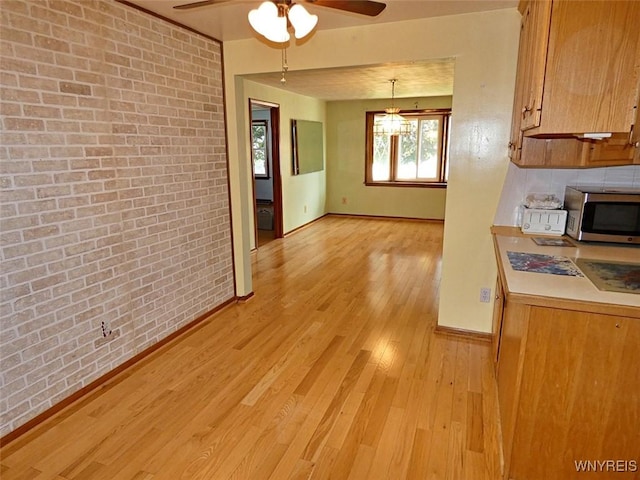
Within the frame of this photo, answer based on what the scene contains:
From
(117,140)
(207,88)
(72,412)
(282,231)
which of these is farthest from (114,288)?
(282,231)

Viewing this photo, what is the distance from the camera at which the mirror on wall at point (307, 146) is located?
6.40 m

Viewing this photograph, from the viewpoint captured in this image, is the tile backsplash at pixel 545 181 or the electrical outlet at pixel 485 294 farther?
the electrical outlet at pixel 485 294

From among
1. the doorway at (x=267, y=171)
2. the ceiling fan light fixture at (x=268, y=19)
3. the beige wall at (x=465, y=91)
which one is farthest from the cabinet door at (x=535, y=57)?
the doorway at (x=267, y=171)

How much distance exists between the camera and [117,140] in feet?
8.00

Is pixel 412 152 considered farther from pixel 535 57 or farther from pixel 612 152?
pixel 535 57

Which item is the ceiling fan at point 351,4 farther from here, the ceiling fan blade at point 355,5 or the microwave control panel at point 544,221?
the microwave control panel at point 544,221

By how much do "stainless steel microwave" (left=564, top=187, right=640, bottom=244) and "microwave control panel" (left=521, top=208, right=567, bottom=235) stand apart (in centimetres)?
15

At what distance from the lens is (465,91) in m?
2.73

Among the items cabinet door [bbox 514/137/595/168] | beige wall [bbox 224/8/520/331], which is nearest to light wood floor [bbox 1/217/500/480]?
beige wall [bbox 224/8/520/331]

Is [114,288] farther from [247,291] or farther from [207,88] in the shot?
[207,88]

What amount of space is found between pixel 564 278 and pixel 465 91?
155 centimetres

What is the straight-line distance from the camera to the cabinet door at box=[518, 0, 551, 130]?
161cm

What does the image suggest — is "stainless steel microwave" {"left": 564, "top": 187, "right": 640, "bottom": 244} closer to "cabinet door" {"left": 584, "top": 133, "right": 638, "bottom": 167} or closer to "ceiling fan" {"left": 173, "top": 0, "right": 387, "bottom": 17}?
"cabinet door" {"left": 584, "top": 133, "right": 638, "bottom": 167}

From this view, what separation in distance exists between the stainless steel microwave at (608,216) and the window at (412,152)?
4903 millimetres
